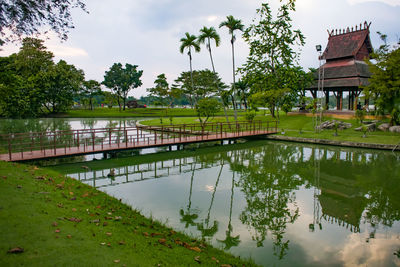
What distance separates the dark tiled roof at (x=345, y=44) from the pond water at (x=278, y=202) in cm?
2156

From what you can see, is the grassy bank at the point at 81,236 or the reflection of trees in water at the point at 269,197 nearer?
the grassy bank at the point at 81,236

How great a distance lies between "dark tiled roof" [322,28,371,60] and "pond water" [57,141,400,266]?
70.7ft

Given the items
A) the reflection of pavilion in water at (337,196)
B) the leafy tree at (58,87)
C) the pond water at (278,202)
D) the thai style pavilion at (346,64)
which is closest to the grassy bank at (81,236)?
the pond water at (278,202)

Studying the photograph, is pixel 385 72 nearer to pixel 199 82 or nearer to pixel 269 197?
pixel 269 197

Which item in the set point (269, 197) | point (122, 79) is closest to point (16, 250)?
point (269, 197)

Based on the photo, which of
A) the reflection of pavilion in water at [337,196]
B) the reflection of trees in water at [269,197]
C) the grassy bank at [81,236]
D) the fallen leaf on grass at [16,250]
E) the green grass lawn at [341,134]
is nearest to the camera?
the fallen leaf on grass at [16,250]

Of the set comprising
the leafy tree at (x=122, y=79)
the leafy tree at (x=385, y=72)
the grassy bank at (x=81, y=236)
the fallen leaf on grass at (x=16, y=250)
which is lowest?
the grassy bank at (x=81, y=236)

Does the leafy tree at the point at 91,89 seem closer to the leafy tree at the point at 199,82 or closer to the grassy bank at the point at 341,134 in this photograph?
the leafy tree at the point at 199,82

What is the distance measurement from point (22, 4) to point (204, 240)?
24.5 feet

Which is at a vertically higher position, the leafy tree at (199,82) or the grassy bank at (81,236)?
the leafy tree at (199,82)

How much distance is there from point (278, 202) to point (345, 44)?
33.3 meters

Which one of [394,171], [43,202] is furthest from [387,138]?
[43,202]

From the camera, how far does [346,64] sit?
34.2m

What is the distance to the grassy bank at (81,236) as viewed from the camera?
14.6 ft
